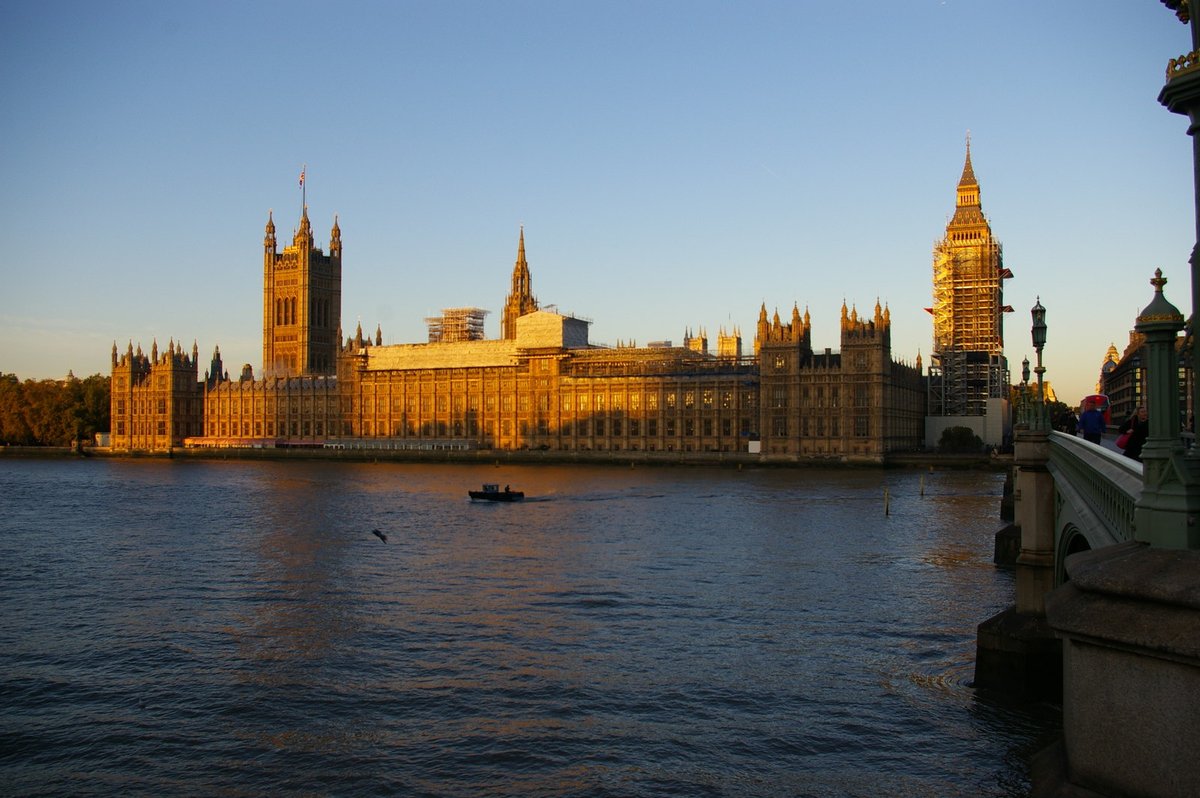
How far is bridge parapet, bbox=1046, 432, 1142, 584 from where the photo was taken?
1144 centimetres

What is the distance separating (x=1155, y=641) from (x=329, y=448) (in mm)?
141459

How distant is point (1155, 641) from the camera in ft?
28.6

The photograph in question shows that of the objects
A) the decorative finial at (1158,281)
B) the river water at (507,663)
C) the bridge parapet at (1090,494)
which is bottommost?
the river water at (507,663)

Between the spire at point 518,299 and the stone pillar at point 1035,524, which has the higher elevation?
the spire at point 518,299

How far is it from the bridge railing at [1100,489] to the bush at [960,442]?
305ft

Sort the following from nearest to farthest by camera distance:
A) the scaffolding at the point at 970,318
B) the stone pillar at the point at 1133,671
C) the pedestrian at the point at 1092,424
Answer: the stone pillar at the point at 1133,671, the pedestrian at the point at 1092,424, the scaffolding at the point at 970,318

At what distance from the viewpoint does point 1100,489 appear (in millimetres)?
13539

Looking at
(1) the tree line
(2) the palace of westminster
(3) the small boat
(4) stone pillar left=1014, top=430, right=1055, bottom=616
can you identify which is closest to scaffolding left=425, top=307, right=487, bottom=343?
(2) the palace of westminster

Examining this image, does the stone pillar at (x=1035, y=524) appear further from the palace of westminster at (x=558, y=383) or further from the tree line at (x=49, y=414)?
the tree line at (x=49, y=414)

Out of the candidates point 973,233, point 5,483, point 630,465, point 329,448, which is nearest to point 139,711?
point 5,483

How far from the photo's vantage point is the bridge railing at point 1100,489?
37.0 ft

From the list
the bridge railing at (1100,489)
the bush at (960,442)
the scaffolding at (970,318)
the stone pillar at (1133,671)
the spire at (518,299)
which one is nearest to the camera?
the stone pillar at (1133,671)

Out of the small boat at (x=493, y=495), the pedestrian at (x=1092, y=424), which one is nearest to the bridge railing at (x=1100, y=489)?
the pedestrian at (x=1092, y=424)

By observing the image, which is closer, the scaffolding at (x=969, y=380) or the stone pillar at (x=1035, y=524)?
the stone pillar at (x=1035, y=524)
